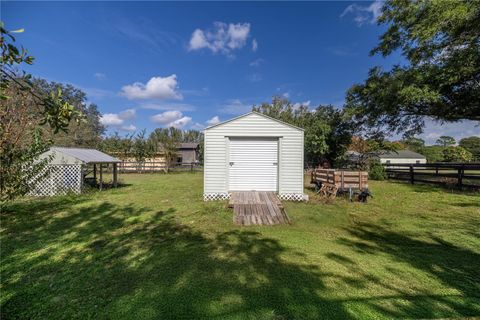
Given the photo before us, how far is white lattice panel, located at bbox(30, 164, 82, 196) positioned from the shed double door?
6608 millimetres

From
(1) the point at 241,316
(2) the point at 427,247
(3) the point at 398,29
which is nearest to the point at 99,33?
(1) the point at 241,316

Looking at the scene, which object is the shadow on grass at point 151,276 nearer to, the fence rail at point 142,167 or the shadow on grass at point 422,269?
the shadow on grass at point 422,269

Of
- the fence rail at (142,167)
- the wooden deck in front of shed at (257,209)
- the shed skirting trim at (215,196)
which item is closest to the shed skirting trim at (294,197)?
the wooden deck in front of shed at (257,209)

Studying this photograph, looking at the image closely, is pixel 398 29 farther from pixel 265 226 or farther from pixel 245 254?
pixel 245 254

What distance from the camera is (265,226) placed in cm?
571

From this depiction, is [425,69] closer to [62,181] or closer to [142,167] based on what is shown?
[62,181]

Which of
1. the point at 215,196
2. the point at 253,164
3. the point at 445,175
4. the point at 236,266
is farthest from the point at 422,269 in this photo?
the point at 445,175

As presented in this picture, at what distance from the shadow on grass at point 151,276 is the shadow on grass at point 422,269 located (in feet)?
2.01

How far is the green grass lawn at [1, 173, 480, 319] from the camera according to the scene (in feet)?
8.61

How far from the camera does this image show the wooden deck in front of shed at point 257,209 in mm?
6035

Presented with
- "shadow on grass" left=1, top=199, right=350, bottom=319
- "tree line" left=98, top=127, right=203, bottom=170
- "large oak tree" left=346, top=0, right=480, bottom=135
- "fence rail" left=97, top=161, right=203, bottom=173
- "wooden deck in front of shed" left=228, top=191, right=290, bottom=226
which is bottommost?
"shadow on grass" left=1, top=199, right=350, bottom=319

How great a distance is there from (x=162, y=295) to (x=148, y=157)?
23871 mm

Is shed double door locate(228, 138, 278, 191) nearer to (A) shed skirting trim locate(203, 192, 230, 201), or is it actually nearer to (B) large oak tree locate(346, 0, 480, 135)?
(A) shed skirting trim locate(203, 192, 230, 201)

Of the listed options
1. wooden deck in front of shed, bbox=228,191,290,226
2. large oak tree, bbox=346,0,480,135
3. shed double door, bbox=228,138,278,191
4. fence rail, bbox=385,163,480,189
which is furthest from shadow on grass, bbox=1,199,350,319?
fence rail, bbox=385,163,480,189
